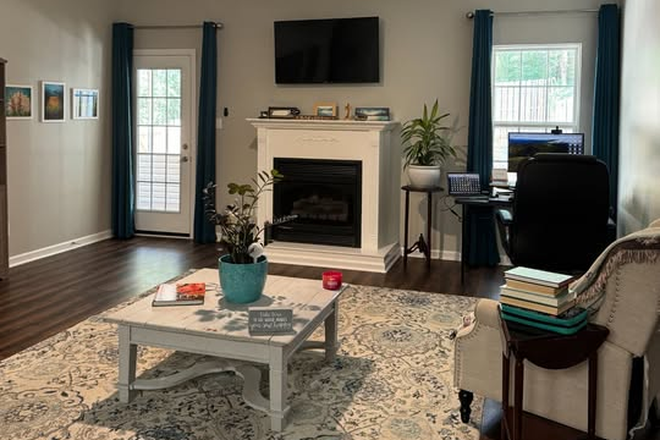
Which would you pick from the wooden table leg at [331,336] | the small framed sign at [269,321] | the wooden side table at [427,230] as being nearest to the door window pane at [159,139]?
the wooden side table at [427,230]

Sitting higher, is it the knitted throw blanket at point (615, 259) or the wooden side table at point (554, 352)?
the knitted throw blanket at point (615, 259)

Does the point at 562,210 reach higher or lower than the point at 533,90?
lower

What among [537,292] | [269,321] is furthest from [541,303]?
[269,321]

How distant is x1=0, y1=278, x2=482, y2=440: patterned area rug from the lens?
278cm

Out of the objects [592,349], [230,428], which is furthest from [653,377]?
[230,428]

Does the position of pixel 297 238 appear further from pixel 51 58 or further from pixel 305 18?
pixel 51 58

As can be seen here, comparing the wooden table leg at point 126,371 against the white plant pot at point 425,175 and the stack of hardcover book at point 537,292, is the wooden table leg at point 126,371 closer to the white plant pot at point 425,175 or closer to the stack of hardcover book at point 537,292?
the stack of hardcover book at point 537,292

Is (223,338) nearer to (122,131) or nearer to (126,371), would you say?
(126,371)

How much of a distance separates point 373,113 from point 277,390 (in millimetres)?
4003

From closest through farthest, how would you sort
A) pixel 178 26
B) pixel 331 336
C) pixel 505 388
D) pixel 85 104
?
pixel 505 388 → pixel 331 336 → pixel 85 104 → pixel 178 26

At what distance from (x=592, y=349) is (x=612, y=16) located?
423 centimetres

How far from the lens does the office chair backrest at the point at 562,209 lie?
13.6ft

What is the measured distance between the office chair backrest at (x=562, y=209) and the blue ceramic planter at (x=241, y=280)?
207 cm

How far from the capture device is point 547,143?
18.0 feet
